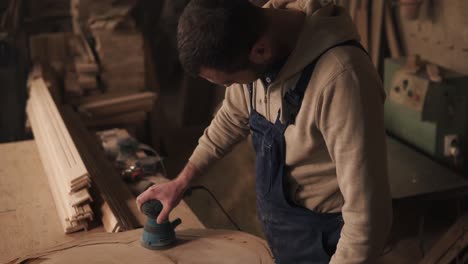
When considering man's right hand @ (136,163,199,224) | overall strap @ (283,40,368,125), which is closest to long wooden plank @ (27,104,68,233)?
man's right hand @ (136,163,199,224)

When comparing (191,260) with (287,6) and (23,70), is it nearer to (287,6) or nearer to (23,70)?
(287,6)

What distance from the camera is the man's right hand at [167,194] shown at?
218 centimetres

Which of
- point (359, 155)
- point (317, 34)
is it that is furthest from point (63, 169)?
point (359, 155)

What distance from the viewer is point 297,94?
72.5 inches

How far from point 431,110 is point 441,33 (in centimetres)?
74

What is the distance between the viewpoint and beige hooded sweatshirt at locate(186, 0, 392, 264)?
1.66m

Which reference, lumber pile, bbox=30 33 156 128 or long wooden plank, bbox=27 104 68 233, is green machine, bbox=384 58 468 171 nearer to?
lumber pile, bbox=30 33 156 128

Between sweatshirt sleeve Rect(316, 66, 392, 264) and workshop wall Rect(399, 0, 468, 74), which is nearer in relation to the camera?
sweatshirt sleeve Rect(316, 66, 392, 264)

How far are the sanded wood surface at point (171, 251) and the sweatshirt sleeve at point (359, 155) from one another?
47 centimetres

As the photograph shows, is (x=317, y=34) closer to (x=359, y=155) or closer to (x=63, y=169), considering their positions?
(x=359, y=155)

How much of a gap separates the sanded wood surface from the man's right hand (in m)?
0.13

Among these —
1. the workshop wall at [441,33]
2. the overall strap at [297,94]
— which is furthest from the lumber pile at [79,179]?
the workshop wall at [441,33]

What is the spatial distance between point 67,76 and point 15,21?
2239mm

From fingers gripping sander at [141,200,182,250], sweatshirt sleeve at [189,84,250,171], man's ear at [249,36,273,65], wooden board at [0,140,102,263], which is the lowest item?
wooden board at [0,140,102,263]
